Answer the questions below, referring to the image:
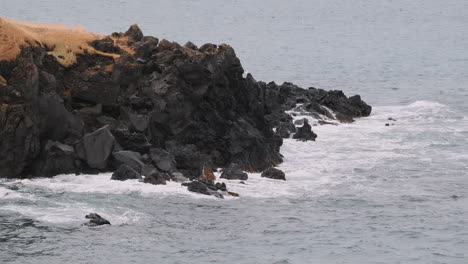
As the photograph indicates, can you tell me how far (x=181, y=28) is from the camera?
561ft

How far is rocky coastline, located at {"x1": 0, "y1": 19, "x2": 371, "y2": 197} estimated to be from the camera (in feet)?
159

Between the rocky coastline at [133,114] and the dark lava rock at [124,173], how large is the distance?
6 cm

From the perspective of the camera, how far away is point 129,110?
53688 mm

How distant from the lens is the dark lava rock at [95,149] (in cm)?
4947

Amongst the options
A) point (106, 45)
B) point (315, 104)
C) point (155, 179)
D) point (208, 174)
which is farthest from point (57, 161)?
point (315, 104)

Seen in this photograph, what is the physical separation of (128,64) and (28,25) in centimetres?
756

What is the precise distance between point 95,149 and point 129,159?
2022 millimetres

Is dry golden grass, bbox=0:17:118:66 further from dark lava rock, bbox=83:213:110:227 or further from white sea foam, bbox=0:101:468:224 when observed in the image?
dark lava rock, bbox=83:213:110:227

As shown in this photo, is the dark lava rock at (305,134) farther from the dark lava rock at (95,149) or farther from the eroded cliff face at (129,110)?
the dark lava rock at (95,149)

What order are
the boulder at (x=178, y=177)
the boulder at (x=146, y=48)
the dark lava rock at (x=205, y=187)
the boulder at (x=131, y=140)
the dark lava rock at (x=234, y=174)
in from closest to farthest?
the dark lava rock at (x=205, y=187) < the boulder at (x=178, y=177) < the dark lava rock at (x=234, y=174) < the boulder at (x=131, y=140) < the boulder at (x=146, y=48)

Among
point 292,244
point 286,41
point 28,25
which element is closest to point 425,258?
point 292,244

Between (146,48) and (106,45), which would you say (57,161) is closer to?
(106,45)

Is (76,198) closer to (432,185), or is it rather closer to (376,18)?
(432,185)

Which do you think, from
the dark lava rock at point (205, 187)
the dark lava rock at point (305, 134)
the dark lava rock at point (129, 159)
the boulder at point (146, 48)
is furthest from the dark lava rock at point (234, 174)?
the dark lava rock at point (305, 134)
